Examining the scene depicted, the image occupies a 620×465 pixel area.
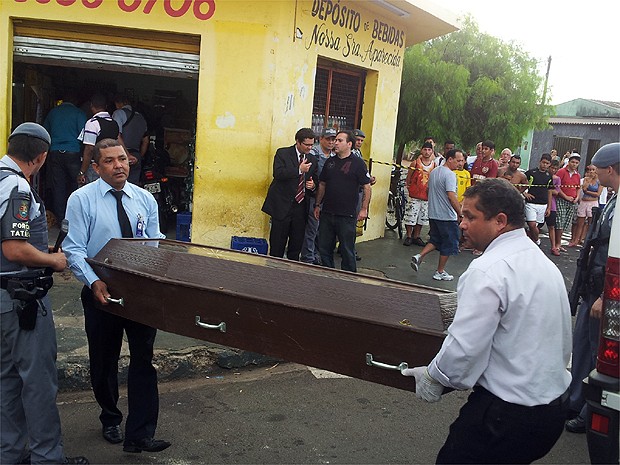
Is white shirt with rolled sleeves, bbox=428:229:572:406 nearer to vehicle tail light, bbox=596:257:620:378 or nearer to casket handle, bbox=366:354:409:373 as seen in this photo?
casket handle, bbox=366:354:409:373

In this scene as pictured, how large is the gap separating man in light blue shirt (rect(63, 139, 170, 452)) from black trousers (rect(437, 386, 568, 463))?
6.51 ft

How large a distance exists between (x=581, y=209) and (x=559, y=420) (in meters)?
10.6

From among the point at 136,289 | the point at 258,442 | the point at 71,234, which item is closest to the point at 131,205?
the point at 71,234

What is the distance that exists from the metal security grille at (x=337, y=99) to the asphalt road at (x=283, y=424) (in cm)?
491

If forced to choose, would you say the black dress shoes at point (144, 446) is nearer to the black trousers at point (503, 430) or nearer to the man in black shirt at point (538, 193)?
the black trousers at point (503, 430)

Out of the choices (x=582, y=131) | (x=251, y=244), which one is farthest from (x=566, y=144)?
(x=251, y=244)

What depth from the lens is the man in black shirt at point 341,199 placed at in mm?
7051

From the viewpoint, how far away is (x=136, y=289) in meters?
3.35

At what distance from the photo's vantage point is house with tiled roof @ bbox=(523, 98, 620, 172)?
28.8m

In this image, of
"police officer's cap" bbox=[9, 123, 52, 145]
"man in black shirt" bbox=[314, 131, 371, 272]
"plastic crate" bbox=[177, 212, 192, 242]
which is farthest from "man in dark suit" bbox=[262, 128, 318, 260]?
"police officer's cap" bbox=[9, 123, 52, 145]

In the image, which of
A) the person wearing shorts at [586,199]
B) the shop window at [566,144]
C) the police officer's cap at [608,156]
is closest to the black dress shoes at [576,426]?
the police officer's cap at [608,156]

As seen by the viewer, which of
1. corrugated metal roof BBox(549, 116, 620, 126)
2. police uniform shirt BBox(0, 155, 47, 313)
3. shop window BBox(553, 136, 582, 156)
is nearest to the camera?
police uniform shirt BBox(0, 155, 47, 313)

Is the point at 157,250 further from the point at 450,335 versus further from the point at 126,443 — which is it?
the point at 450,335

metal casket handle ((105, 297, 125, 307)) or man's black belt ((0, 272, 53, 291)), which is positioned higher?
man's black belt ((0, 272, 53, 291))
